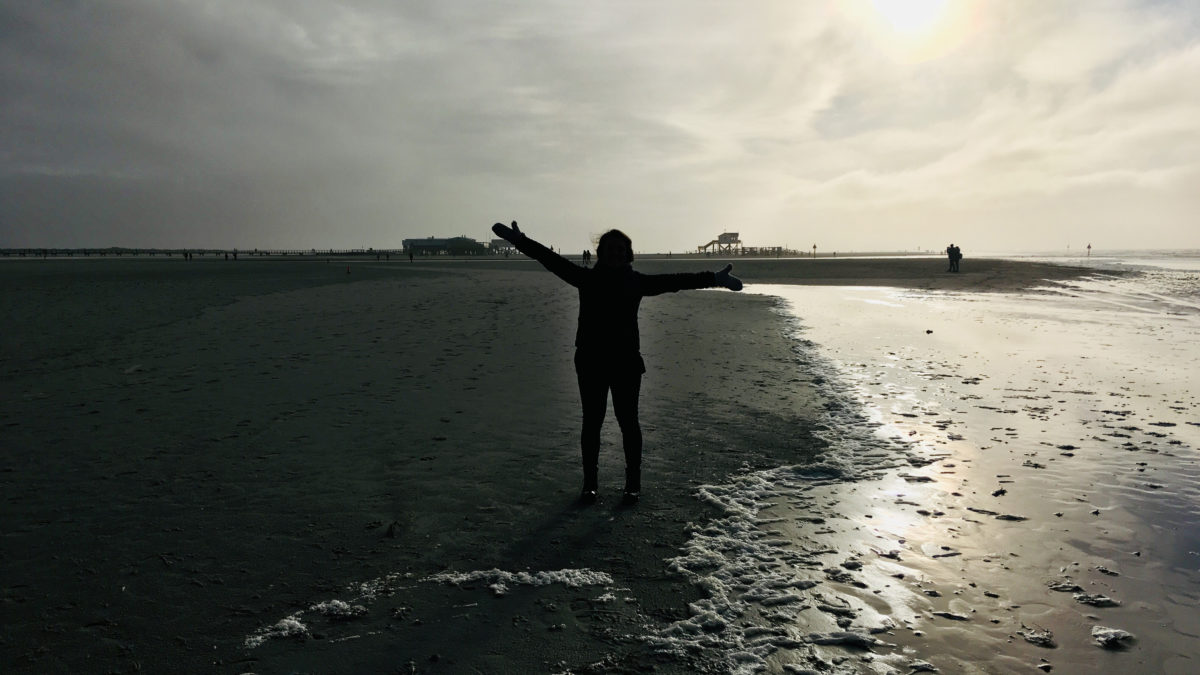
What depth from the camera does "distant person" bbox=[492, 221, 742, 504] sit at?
555cm

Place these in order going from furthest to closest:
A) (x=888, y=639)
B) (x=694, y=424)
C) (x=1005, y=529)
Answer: (x=694, y=424) < (x=1005, y=529) < (x=888, y=639)

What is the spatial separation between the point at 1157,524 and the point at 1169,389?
683 centimetres

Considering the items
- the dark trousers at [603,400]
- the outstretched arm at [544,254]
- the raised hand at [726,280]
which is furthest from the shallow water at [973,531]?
the outstretched arm at [544,254]

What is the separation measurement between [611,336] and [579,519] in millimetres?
1547

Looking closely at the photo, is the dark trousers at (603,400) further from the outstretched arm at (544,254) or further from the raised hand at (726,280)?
the raised hand at (726,280)

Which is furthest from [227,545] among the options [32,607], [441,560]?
[441,560]

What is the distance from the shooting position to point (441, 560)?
4492mm

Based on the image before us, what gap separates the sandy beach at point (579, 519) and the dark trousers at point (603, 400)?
1.21 ft

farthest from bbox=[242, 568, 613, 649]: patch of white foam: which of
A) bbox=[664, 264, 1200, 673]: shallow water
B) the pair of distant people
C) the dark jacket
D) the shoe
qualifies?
the pair of distant people

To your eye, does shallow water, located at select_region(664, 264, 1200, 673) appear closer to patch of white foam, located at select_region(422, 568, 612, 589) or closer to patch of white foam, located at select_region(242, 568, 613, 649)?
patch of white foam, located at select_region(422, 568, 612, 589)

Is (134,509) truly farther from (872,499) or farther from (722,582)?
(872,499)

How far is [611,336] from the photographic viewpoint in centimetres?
559

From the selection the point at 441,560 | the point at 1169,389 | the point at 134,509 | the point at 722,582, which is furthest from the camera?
the point at 1169,389

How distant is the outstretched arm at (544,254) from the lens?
5664 mm
